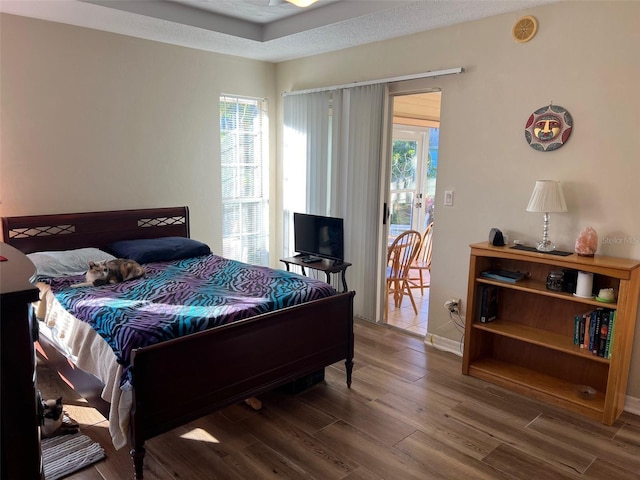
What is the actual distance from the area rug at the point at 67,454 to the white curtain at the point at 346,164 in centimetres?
261

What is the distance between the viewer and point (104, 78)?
388cm

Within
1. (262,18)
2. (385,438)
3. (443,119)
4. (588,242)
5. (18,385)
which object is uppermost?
(262,18)

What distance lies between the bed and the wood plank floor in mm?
216

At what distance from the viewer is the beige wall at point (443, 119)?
9.43 ft

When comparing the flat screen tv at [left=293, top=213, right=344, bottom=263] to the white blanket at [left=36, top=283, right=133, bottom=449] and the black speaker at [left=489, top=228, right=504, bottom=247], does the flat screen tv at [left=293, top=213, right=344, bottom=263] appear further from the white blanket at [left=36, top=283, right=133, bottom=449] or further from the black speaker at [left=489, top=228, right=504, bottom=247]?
the white blanket at [left=36, top=283, right=133, bottom=449]

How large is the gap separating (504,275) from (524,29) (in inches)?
66.5

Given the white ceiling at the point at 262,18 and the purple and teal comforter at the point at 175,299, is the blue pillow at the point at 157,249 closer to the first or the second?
the purple and teal comforter at the point at 175,299

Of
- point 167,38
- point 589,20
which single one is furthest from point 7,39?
point 589,20

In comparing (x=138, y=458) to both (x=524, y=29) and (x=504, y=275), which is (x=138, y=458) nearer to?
(x=504, y=275)

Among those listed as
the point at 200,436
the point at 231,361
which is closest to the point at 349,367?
the point at 231,361

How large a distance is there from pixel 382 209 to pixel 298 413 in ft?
6.69

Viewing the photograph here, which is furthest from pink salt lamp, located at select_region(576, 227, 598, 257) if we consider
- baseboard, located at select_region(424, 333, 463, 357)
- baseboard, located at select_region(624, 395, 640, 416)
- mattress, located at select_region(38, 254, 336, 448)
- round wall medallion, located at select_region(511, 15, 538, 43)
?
mattress, located at select_region(38, 254, 336, 448)

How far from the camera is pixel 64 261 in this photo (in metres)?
3.35

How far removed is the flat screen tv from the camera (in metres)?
4.09
